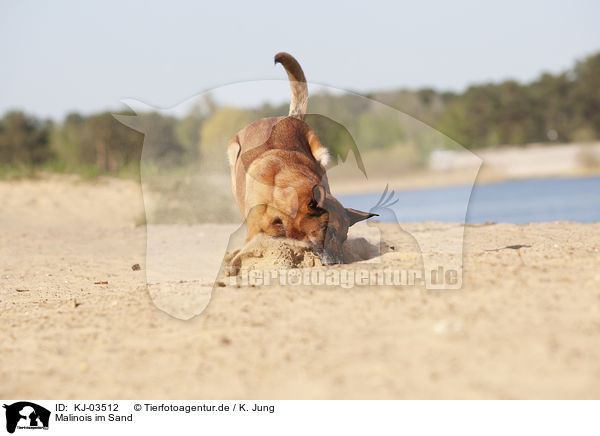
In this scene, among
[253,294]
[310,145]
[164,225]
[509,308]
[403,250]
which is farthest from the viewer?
[164,225]

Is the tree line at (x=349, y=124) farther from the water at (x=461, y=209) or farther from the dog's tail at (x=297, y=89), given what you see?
the water at (x=461, y=209)

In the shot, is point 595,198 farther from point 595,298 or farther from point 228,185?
point 595,298

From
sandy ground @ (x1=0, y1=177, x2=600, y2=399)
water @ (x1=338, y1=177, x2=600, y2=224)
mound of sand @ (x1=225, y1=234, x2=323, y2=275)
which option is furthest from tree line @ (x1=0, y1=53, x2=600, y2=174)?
sandy ground @ (x1=0, y1=177, x2=600, y2=399)

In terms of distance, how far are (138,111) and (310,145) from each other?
144 cm

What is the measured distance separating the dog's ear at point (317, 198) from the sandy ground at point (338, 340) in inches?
27.4

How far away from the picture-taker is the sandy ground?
7.95 feet

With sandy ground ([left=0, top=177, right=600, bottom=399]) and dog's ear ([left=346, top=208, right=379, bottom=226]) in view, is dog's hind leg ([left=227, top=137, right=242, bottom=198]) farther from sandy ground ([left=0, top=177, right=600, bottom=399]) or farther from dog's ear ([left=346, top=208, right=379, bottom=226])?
sandy ground ([left=0, top=177, right=600, bottom=399])

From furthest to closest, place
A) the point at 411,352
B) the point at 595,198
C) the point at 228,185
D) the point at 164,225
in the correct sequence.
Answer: the point at 595,198 < the point at 164,225 < the point at 228,185 < the point at 411,352

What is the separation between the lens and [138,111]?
15.8ft

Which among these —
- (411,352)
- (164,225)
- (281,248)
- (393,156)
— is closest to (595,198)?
(164,225)
